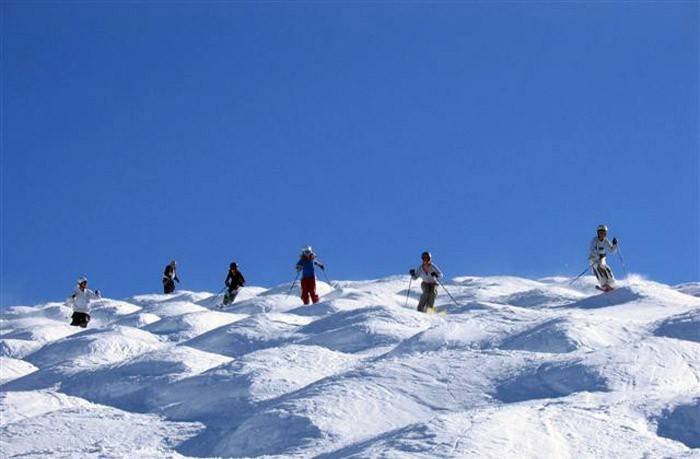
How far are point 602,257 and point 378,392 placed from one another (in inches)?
466

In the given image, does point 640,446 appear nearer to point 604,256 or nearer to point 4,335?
point 604,256

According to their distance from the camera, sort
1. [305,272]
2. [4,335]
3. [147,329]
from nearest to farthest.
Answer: [147,329] < [4,335] < [305,272]

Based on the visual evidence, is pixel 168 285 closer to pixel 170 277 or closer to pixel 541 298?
pixel 170 277

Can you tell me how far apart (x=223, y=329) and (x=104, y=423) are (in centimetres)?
581

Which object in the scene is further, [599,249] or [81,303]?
[81,303]

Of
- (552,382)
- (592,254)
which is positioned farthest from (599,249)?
(552,382)

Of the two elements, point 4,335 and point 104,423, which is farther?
point 4,335

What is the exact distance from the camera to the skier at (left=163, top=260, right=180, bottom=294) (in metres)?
34.0

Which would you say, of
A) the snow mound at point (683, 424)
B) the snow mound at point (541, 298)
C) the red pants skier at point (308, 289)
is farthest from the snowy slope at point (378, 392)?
the red pants skier at point (308, 289)

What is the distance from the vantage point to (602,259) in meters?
20.4

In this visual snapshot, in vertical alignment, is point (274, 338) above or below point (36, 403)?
above

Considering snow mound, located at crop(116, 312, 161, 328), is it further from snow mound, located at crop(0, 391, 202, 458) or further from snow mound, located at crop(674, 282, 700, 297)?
snow mound, located at crop(674, 282, 700, 297)

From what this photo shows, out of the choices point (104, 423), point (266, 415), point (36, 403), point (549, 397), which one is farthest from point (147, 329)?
point (549, 397)

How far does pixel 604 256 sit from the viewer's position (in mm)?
20422
